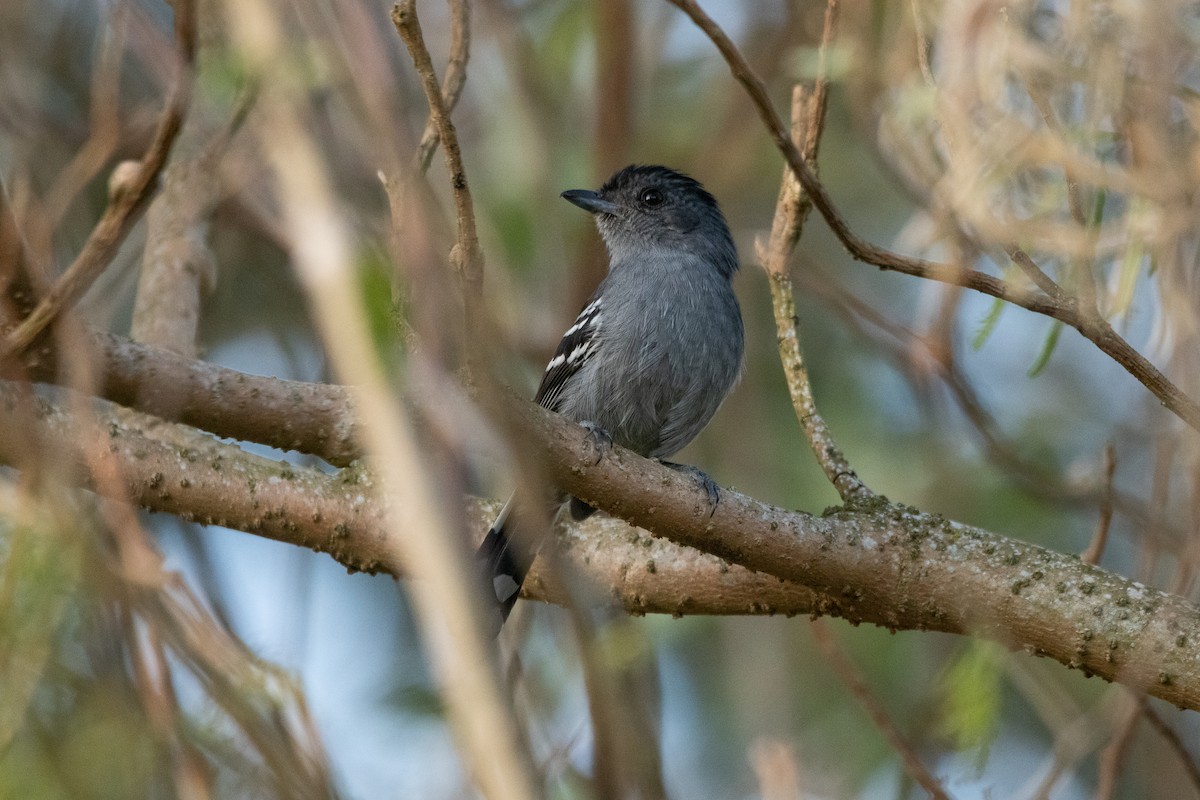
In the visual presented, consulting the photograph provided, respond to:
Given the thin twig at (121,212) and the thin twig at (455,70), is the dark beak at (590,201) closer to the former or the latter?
the thin twig at (455,70)

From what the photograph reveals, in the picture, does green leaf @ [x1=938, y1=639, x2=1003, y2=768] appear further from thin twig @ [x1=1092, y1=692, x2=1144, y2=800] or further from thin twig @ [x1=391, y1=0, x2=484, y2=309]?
thin twig @ [x1=391, y1=0, x2=484, y2=309]

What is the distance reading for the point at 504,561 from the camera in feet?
15.2

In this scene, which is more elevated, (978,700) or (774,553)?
(774,553)

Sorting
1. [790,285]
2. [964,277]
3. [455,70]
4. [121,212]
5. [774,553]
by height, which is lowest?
[774,553]

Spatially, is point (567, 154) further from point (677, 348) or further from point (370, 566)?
point (370, 566)

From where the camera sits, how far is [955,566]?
3.76 metres

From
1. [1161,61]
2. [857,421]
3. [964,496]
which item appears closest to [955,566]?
[1161,61]

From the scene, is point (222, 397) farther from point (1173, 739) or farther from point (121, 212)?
point (1173, 739)

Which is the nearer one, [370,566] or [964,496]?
[370,566]

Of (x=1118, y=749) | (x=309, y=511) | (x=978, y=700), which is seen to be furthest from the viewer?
(x=1118, y=749)

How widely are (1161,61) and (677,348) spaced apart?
232 centimetres

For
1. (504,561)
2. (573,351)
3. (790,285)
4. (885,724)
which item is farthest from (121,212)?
(885,724)

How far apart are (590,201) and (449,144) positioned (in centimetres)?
385

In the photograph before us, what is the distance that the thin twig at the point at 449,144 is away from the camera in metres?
2.51
